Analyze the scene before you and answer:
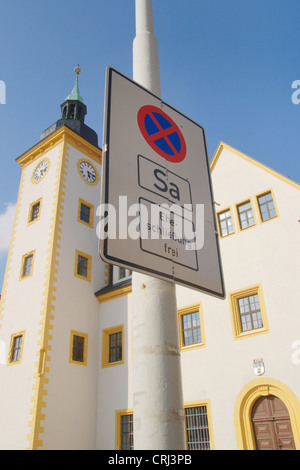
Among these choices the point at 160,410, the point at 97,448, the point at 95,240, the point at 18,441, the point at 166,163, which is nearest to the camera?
the point at 160,410

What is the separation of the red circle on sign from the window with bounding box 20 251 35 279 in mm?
19956

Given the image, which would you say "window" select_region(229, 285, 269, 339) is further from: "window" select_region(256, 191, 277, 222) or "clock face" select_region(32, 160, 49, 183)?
"clock face" select_region(32, 160, 49, 183)

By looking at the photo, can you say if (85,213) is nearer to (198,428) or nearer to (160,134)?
(198,428)

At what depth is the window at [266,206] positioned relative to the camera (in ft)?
53.8

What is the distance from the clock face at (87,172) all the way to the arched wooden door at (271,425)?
1741 centimetres

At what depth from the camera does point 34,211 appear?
986 inches

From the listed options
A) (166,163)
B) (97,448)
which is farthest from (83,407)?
(166,163)

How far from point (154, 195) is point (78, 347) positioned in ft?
63.2

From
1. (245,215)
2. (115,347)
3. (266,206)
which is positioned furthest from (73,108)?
(266,206)

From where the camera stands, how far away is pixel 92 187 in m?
26.2

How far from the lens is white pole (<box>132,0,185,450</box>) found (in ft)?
7.67

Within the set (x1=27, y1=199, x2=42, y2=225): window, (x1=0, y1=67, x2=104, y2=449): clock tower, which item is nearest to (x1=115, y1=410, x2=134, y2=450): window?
(x1=0, y1=67, x2=104, y2=449): clock tower

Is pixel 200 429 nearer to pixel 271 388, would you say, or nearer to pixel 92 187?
pixel 271 388

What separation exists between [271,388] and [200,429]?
132 inches
